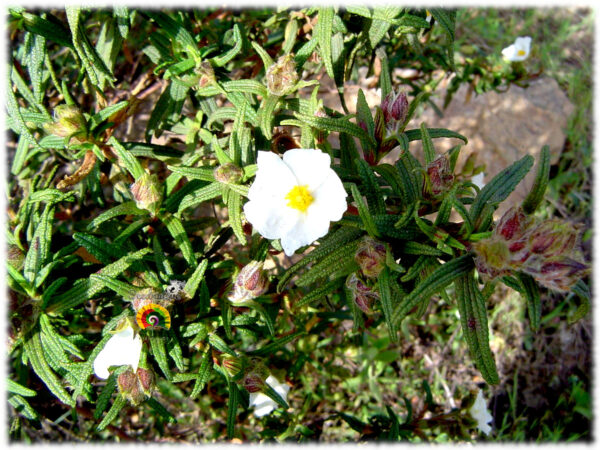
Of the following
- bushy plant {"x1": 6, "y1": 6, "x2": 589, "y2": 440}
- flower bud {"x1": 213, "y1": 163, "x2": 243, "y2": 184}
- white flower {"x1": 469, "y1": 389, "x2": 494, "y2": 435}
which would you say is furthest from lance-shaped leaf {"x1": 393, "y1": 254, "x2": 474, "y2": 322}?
white flower {"x1": 469, "y1": 389, "x2": 494, "y2": 435}

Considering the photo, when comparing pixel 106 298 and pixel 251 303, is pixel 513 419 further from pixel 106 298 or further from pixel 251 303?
pixel 106 298

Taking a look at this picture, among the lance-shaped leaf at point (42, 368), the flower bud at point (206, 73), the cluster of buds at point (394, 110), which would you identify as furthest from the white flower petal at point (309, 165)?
the lance-shaped leaf at point (42, 368)

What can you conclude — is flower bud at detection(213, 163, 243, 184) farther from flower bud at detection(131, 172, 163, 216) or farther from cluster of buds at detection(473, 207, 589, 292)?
cluster of buds at detection(473, 207, 589, 292)

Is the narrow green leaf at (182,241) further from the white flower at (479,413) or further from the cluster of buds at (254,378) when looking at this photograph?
the white flower at (479,413)

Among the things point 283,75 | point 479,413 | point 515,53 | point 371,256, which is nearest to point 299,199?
point 371,256

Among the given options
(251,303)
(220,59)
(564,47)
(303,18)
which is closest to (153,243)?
(251,303)

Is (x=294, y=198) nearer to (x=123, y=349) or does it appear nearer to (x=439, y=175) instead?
(x=439, y=175)
